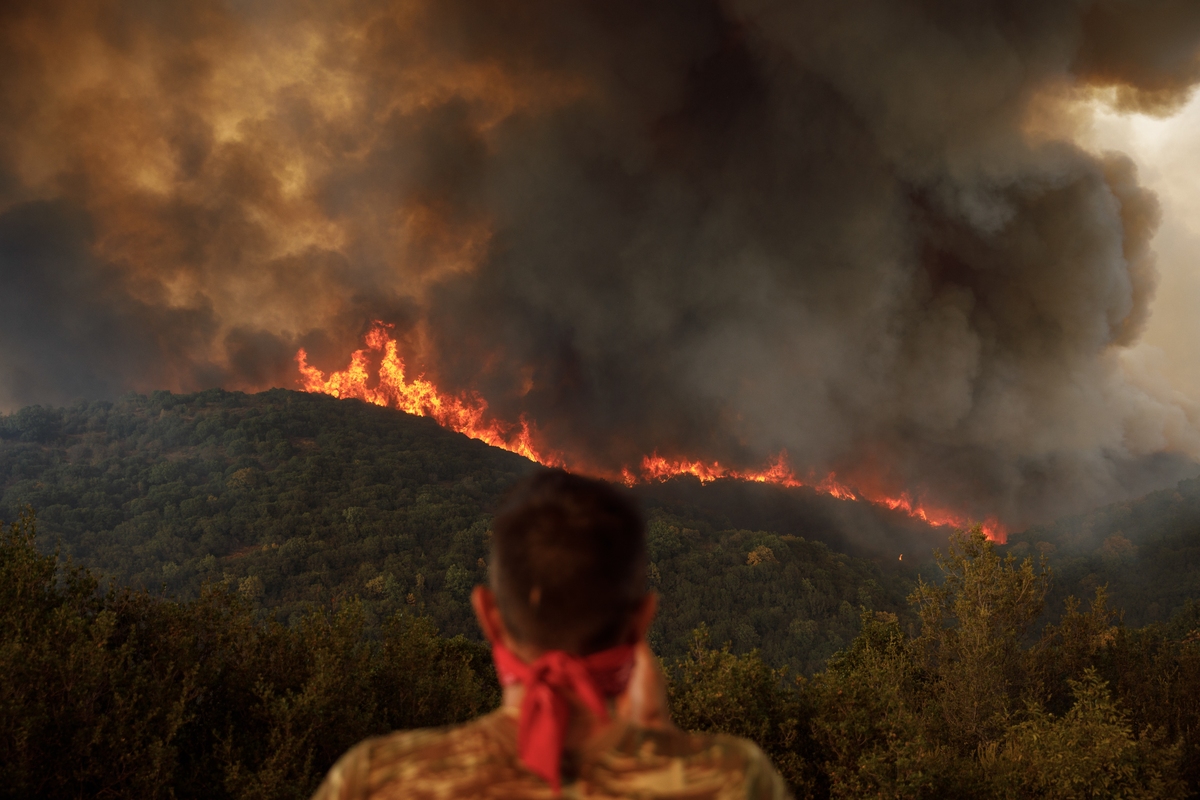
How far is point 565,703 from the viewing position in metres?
2.17

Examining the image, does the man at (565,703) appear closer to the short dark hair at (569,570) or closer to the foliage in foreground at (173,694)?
the short dark hair at (569,570)

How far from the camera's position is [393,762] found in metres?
2.20

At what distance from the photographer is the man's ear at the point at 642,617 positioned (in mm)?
2418

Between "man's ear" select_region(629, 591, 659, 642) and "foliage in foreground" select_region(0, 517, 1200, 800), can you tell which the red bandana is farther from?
"foliage in foreground" select_region(0, 517, 1200, 800)

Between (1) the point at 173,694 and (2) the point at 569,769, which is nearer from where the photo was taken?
(2) the point at 569,769

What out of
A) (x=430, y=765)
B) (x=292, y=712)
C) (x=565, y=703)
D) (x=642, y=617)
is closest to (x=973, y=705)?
(x=292, y=712)

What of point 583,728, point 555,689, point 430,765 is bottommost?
point 430,765

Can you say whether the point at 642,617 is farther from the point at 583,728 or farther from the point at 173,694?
the point at 173,694

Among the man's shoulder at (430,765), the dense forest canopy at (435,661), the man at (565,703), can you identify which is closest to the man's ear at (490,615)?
the man at (565,703)

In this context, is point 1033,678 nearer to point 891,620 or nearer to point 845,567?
point 891,620

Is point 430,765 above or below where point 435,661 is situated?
above

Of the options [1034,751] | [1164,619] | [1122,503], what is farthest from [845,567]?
[1034,751]

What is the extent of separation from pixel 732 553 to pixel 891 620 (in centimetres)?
9814

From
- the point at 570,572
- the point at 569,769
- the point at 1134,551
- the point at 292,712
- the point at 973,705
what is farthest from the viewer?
the point at 1134,551
